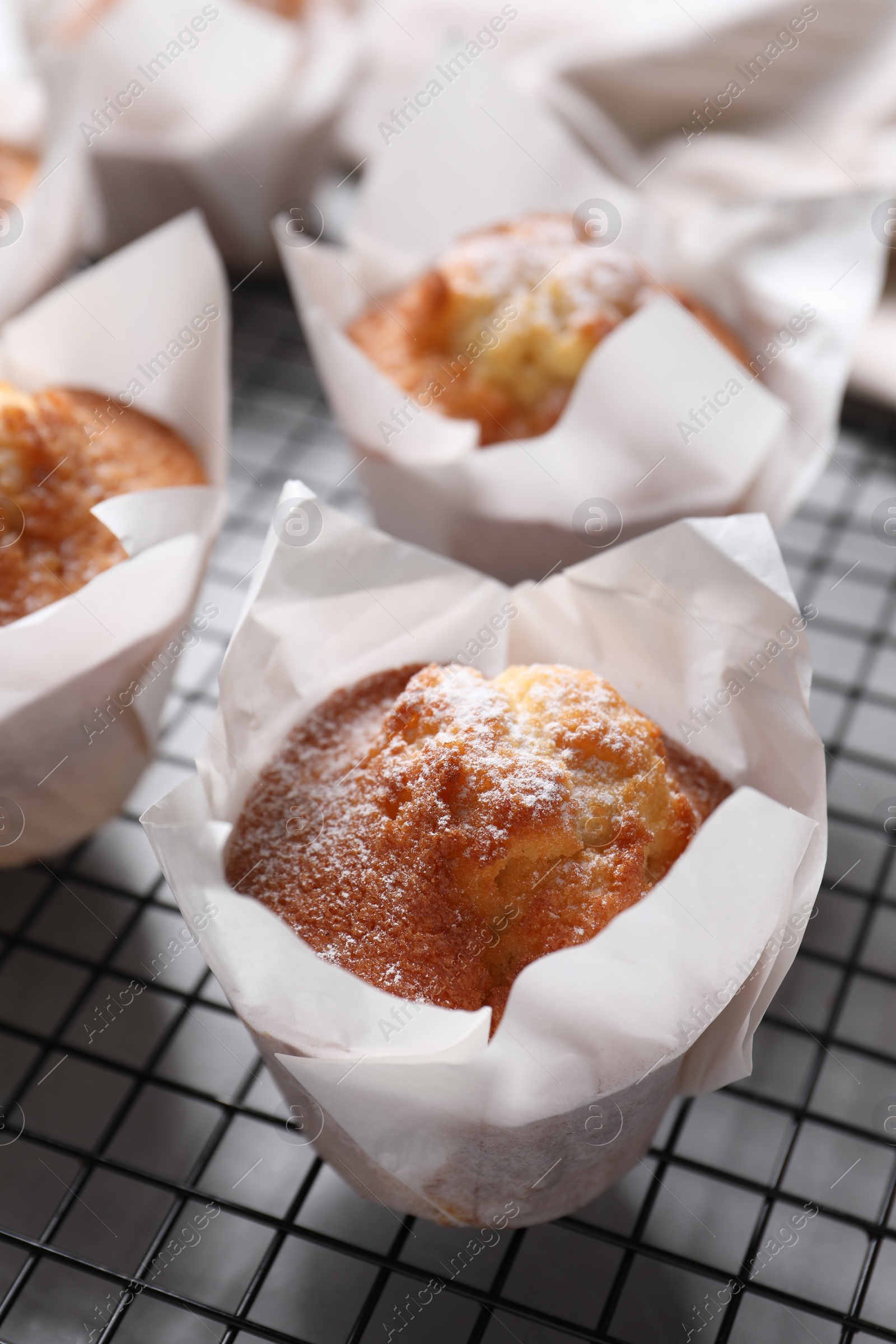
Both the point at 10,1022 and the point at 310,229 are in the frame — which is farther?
the point at 310,229

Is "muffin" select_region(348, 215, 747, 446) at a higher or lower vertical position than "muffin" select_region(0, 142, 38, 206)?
lower

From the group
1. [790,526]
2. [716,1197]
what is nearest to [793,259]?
[790,526]

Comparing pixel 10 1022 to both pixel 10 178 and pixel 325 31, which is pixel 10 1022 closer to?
pixel 10 178

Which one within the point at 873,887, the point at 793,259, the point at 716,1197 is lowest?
the point at 873,887

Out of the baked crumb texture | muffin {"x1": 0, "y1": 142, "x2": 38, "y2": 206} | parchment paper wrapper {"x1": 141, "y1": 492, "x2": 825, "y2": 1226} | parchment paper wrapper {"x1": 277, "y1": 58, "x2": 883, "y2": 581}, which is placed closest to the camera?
parchment paper wrapper {"x1": 141, "y1": 492, "x2": 825, "y2": 1226}

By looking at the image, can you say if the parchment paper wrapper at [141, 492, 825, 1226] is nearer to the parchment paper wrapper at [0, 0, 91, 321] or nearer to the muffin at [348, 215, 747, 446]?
the muffin at [348, 215, 747, 446]

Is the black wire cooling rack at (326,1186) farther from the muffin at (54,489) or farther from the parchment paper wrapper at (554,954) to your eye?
the muffin at (54,489)

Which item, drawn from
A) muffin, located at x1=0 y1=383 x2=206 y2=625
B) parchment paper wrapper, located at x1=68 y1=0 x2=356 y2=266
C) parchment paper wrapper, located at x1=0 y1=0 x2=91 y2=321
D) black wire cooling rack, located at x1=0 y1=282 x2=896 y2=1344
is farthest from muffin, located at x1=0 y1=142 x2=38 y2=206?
black wire cooling rack, located at x1=0 y1=282 x2=896 y2=1344
